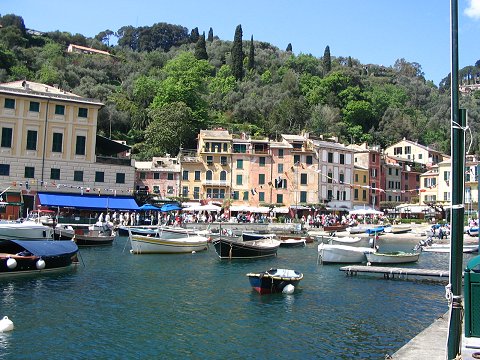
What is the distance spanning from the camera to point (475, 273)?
7.96 m

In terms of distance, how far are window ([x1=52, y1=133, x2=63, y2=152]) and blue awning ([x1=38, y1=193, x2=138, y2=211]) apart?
5.62m

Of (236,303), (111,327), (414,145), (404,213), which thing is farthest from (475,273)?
(414,145)

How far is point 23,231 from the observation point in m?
33.0

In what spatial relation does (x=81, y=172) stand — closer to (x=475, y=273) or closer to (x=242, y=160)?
(x=242, y=160)

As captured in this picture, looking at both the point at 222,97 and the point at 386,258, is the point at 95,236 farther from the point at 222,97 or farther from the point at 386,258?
the point at 222,97

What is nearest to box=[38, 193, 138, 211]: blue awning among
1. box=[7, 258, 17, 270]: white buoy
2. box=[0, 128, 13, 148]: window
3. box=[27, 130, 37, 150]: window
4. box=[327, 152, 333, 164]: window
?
box=[27, 130, 37, 150]: window

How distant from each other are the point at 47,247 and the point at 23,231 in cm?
382

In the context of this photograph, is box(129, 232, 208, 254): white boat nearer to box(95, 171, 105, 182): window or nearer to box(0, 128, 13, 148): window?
box(95, 171, 105, 182): window

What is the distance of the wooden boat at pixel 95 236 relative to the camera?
44781 millimetres

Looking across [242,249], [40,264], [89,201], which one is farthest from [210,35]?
[40,264]

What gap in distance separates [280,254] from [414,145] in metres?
69.5

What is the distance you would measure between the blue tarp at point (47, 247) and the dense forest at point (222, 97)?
172ft

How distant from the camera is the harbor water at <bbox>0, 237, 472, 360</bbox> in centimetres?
1598

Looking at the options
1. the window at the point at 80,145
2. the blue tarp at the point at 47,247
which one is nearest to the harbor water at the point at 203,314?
the blue tarp at the point at 47,247
